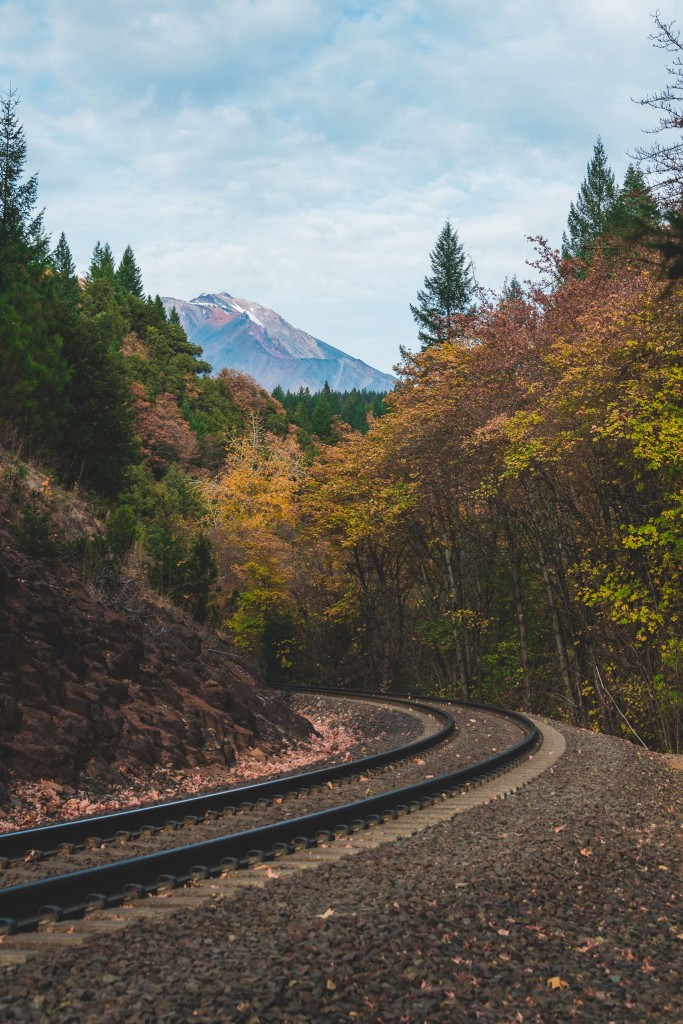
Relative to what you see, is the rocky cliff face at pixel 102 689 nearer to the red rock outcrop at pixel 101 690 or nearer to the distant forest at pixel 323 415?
the red rock outcrop at pixel 101 690

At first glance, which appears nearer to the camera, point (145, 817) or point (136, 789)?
point (145, 817)

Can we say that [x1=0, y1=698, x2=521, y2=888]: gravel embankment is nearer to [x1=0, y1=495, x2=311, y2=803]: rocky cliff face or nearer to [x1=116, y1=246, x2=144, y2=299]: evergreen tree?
[x1=0, y1=495, x2=311, y2=803]: rocky cliff face

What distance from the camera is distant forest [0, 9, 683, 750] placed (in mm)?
18047

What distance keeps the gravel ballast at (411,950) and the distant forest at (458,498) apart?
4887 mm

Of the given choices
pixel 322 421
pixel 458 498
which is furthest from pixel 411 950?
pixel 322 421

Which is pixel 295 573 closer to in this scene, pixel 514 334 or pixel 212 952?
pixel 514 334

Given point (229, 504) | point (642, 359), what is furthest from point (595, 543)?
point (229, 504)

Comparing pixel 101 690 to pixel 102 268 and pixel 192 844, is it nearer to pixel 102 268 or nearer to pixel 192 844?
pixel 192 844

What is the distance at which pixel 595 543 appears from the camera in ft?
71.1

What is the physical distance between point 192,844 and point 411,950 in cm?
252

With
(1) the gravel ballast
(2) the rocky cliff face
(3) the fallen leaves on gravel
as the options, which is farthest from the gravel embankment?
(2) the rocky cliff face

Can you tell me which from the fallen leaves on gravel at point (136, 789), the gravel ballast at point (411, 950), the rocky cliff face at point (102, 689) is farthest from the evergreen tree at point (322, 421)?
the gravel ballast at point (411, 950)

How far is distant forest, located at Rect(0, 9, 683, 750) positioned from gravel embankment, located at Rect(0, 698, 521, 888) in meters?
4.09

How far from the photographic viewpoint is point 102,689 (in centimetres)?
1227
